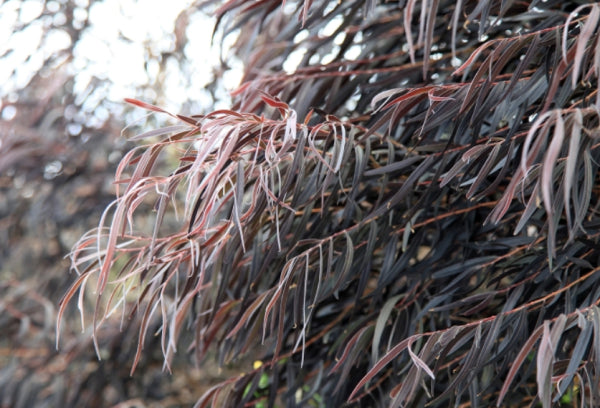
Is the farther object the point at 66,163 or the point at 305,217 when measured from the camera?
the point at 66,163

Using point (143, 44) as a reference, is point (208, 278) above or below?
below

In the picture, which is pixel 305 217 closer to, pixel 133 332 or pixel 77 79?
pixel 133 332

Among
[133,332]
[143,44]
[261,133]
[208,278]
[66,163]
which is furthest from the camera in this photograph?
[143,44]

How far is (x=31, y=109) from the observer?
2.21 m

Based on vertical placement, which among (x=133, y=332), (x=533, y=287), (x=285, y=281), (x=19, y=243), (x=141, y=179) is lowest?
(x=133, y=332)

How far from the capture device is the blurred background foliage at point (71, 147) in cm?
190

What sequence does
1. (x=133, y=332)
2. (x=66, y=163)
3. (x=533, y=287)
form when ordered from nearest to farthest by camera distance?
1. (x=533, y=287)
2. (x=133, y=332)
3. (x=66, y=163)

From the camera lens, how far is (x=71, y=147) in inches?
84.3

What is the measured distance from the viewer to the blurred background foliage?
6.24 ft

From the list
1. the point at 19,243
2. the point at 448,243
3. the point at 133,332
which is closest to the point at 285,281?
the point at 448,243

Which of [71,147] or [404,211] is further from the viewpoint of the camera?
[71,147]

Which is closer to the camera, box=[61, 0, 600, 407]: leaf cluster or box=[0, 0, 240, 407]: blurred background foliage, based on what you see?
box=[61, 0, 600, 407]: leaf cluster

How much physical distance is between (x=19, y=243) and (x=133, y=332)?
2.02ft

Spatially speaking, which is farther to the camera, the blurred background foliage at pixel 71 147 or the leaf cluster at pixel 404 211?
the blurred background foliage at pixel 71 147
